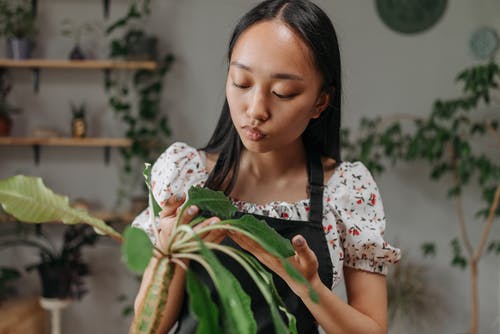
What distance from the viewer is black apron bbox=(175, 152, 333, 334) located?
1074mm

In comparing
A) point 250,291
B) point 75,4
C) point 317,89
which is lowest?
point 250,291

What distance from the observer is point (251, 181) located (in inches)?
45.8

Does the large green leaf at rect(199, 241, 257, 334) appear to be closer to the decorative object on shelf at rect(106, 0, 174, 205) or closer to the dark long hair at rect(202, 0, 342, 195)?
the dark long hair at rect(202, 0, 342, 195)

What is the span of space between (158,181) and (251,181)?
0.18 m

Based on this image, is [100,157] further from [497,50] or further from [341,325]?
[341,325]

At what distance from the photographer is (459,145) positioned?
3033 millimetres

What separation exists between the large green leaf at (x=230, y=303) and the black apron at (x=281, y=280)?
1.39 feet

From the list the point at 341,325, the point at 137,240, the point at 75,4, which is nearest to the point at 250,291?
the point at 341,325

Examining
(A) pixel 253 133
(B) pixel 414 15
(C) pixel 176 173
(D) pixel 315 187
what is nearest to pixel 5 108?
(B) pixel 414 15

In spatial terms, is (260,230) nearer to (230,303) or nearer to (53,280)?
(230,303)

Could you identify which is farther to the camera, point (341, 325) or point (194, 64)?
point (194, 64)

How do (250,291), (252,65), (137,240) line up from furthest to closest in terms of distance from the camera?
(250,291)
(252,65)
(137,240)

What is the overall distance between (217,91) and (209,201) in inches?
104

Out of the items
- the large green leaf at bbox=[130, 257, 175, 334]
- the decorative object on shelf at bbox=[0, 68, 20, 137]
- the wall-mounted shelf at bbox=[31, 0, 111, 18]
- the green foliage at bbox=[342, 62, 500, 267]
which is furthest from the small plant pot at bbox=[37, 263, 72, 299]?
the large green leaf at bbox=[130, 257, 175, 334]
